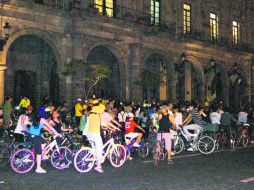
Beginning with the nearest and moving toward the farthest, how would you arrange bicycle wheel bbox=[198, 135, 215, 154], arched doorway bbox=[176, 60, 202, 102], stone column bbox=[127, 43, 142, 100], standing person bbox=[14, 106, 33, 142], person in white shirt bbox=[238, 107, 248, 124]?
standing person bbox=[14, 106, 33, 142]
bicycle wheel bbox=[198, 135, 215, 154]
person in white shirt bbox=[238, 107, 248, 124]
stone column bbox=[127, 43, 142, 100]
arched doorway bbox=[176, 60, 202, 102]

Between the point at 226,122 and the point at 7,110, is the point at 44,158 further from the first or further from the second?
the point at 226,122

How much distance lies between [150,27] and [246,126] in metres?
10.7

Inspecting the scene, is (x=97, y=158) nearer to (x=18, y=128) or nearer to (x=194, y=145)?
(x=18, y=128)

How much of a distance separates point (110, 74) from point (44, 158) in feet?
51.8

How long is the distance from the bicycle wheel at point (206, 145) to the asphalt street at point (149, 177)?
1892 mm

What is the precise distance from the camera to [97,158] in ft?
36.4

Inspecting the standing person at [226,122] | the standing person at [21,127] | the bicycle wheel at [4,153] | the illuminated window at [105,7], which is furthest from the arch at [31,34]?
the standing person at [226,122]

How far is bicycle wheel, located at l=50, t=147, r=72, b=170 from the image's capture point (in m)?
11.5

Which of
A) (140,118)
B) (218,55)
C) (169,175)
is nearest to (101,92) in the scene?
(140,118)

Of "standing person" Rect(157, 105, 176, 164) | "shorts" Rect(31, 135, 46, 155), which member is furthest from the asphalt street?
"standing person" Rect(157, 105, 176, 164)

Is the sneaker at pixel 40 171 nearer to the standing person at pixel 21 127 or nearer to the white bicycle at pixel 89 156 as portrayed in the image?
the white bicycle at pixel 89 156

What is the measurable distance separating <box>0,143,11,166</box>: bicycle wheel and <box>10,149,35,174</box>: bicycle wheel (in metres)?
1.19

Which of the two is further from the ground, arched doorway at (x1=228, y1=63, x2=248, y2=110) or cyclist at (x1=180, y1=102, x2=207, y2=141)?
arched doorway at (x1=228, y1=63, x2=248, y2=110)

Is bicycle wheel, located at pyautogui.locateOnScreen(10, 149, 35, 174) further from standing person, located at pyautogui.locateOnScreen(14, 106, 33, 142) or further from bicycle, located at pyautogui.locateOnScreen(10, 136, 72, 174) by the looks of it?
standing person, located at pyautogui.locateOnScreen(14, 106, 33, 142)
